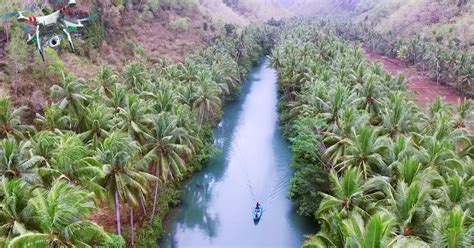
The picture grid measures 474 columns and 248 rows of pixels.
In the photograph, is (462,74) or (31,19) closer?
(31,19)

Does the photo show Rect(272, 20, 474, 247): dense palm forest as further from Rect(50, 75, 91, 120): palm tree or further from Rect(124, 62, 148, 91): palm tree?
Rect(50, 75, 91, 120): palm tree

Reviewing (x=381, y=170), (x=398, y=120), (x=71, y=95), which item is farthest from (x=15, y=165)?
(x=398, y=120)

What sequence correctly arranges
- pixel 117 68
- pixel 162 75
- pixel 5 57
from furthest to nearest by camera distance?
pixel 117 68 < pixel 162 75 < pixel 5 57

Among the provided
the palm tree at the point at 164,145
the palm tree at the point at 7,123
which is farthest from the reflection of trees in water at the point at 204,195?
the palm tree at the point at 7,123

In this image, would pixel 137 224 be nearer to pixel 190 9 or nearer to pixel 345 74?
pixel 345 74

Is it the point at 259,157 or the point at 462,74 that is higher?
the point at 462,74

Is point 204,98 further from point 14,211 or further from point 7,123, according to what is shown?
point 14,211

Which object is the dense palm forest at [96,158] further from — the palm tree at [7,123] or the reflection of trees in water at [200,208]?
the reflection of trees in water at [200,208]

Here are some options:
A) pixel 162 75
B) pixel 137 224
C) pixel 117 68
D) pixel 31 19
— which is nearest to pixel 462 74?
pixel 162 75
